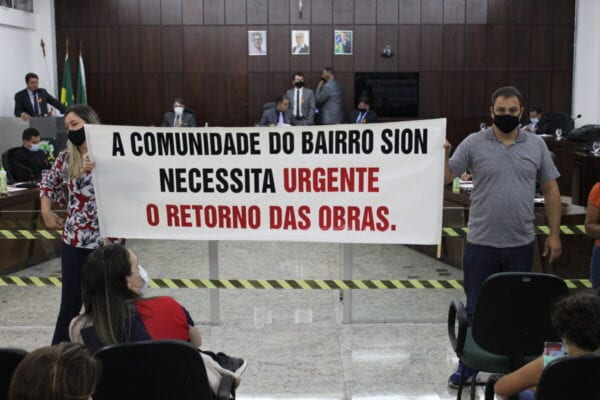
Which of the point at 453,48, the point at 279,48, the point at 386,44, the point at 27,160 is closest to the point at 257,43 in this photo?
the point at 279,48

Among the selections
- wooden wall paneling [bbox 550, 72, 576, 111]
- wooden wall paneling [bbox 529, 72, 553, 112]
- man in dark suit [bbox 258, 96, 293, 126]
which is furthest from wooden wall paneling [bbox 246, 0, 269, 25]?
wooden wall paneling [bbox 550, 72, 576, 111]

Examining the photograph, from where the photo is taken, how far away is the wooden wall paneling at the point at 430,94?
49.8 ft

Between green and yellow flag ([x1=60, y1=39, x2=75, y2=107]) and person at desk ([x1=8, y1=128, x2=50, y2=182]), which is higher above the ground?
green and yellow flag ([x1=60, y1=39, x2=75, y2=107])

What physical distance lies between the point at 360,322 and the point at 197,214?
1571 millimetres

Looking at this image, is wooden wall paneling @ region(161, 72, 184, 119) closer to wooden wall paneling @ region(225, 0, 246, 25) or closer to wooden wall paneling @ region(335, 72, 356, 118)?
wooden wall paneling @ region(225, 0, 246, 25)

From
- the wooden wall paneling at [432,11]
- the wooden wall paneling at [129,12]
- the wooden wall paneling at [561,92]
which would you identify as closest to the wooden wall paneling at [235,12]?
the wooden wall paneling at [129,12]

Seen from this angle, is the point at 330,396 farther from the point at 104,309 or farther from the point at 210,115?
the point at 210,115

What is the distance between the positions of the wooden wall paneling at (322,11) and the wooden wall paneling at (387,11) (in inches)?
38.1

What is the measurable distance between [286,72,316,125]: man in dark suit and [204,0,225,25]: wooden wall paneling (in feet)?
7.33

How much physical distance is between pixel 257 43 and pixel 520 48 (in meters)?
5.33

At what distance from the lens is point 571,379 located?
2.40 m

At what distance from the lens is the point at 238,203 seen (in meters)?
4.58

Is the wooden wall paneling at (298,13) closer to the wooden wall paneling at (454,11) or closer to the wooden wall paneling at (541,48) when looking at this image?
the wooden wall paneling at (454,11)

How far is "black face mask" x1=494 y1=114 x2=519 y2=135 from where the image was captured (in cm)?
387
